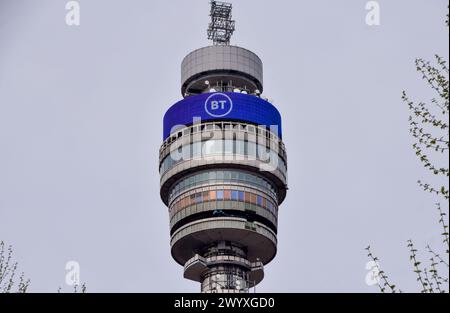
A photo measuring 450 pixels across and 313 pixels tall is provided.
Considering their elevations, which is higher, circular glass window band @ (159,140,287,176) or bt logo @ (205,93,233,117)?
bt logo @ (205,93,233,117)

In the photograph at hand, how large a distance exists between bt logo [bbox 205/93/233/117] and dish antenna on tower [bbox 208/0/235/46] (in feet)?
79.5

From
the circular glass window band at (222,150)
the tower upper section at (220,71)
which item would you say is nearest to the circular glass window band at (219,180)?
the circular glass window band at (222,150)

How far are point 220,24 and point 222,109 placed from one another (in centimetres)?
3159

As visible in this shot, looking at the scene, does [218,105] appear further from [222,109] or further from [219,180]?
[219,180]

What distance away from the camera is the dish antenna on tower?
19112 centimetres

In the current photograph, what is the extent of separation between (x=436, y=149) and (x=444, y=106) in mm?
1466

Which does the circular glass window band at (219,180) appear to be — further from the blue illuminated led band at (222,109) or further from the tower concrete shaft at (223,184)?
the blue illuminated led band at (222,109)

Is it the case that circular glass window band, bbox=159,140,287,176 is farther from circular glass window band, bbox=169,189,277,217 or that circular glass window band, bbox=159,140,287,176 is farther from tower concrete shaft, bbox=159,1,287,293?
circular glass window band, bbox=169,189,277,217

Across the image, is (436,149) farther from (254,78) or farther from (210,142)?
(254,78)

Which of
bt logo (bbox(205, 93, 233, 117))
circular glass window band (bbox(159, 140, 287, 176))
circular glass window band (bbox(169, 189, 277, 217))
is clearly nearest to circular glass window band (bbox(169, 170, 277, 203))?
circular glass window band (bbox(169, 189, 277, 217))

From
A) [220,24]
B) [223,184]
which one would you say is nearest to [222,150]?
[223,184]

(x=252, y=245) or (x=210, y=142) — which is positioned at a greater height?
(x=210, y=142)
